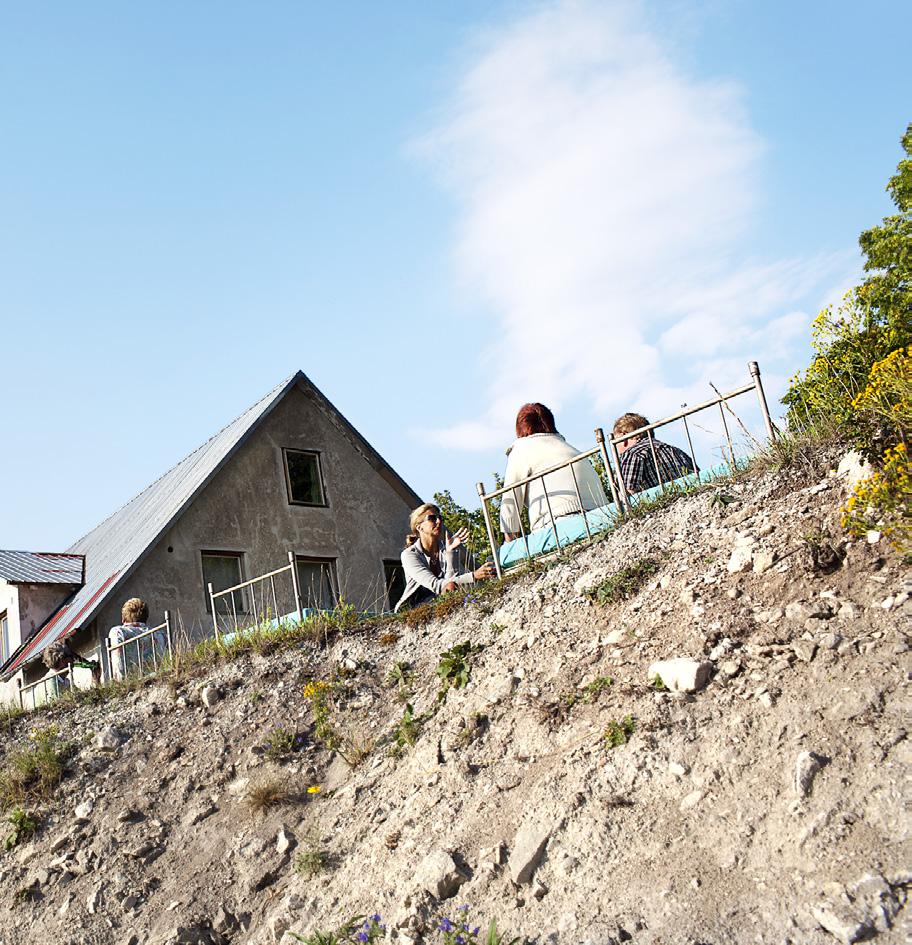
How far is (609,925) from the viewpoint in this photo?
5.27 meters

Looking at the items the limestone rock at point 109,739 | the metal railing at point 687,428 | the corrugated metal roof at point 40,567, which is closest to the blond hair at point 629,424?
the metal railing at point 687,428

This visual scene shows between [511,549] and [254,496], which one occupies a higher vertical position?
[254,496]

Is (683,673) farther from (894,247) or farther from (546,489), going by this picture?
(894,247)

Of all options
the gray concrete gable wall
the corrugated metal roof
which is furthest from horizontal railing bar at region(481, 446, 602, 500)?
the corrugated metal roof

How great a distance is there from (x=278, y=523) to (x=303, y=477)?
1168mm

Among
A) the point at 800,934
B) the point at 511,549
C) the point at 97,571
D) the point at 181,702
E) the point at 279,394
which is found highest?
the point at 279,394

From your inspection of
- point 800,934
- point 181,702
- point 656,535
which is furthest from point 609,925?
point 181,702

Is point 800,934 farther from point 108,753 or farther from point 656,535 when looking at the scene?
point 108,753

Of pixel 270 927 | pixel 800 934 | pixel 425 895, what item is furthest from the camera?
pixel 270 927

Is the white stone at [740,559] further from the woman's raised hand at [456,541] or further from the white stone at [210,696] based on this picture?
the white stone at [210,696]

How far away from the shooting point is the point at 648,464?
967 cm

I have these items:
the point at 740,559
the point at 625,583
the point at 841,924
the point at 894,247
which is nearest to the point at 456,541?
the point at 625,583

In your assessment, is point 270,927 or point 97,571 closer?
point 270,927

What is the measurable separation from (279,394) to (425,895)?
13269 mm
